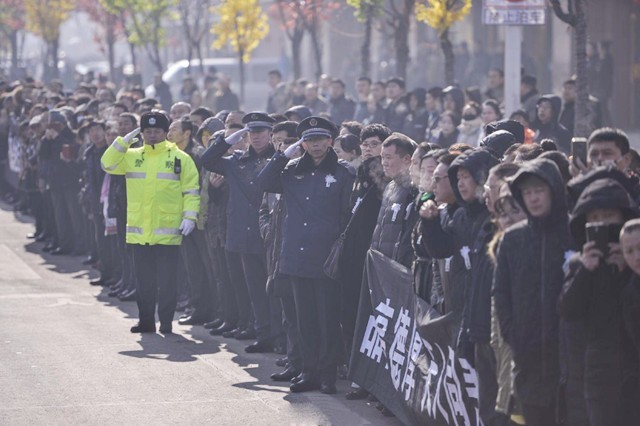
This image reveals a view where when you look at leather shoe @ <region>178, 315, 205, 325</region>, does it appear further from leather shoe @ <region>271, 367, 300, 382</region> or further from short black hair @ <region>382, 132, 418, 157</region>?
short black hair @ <region>382, 132, 418, 157</region>

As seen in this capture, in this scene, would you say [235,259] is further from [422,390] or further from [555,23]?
[555,23]

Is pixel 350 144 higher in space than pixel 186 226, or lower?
higher

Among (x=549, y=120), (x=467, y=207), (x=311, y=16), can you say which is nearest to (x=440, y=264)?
(x=467, y=207)

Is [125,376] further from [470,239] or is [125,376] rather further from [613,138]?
[613,138]

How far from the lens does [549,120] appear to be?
16234 millimetres

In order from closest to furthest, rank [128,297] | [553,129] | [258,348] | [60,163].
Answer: [258,348] < [128,297] < [553,129] < [60,163]

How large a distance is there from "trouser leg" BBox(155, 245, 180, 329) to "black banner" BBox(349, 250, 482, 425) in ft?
11.0

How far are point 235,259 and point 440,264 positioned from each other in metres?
4.55

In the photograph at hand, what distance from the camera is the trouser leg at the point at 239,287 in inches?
517

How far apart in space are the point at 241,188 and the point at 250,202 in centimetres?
14

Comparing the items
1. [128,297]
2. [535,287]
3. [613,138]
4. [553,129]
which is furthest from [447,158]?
[553,129]

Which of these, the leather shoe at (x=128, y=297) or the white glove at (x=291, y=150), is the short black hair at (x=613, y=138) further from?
the leather shoe at (x=128, y=297)

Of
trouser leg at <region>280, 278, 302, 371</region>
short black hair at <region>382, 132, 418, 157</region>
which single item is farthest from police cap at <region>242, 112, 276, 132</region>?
short black hair at <region>382, 132, 418, 157</region>

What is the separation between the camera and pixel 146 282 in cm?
1348
